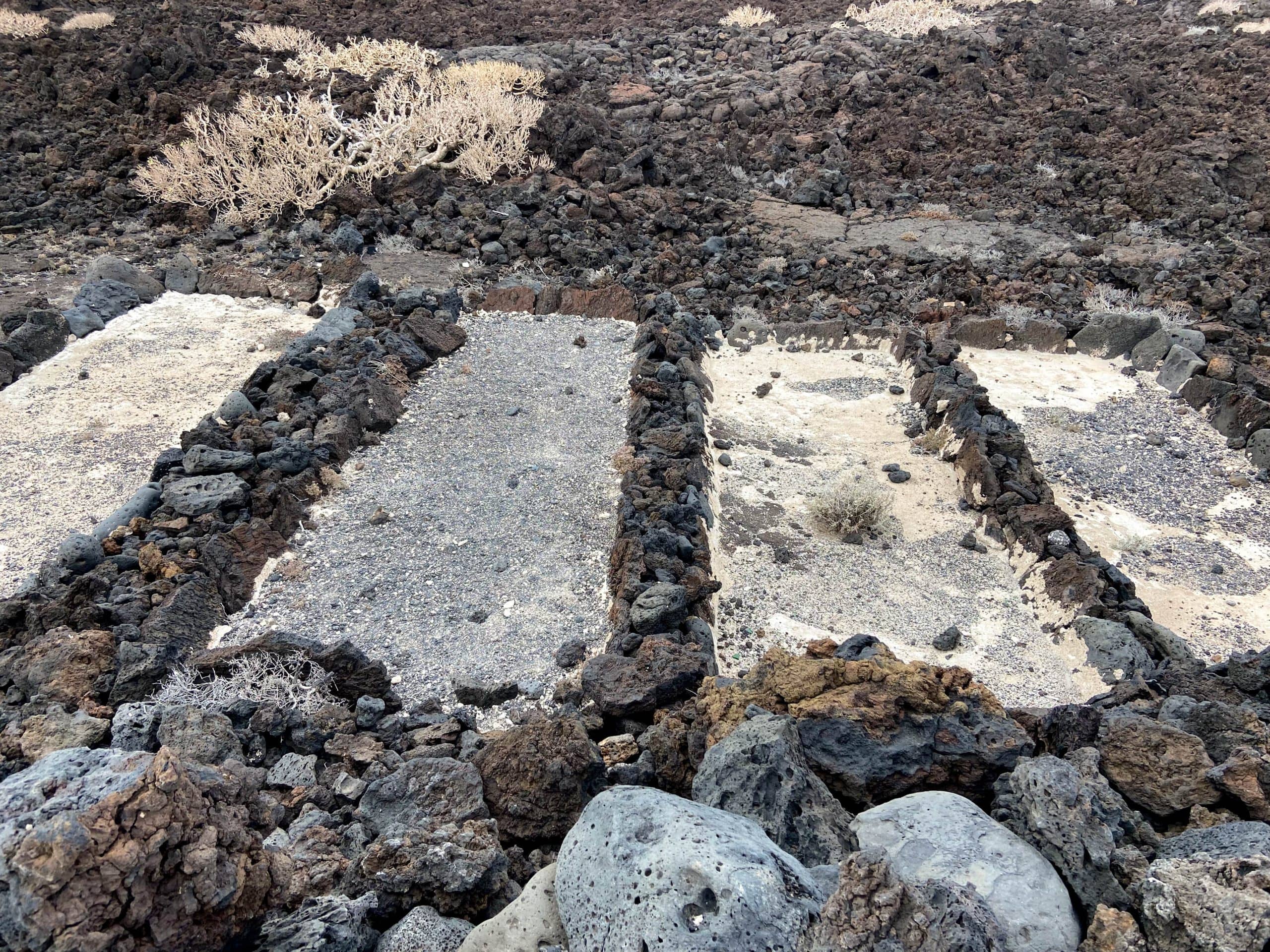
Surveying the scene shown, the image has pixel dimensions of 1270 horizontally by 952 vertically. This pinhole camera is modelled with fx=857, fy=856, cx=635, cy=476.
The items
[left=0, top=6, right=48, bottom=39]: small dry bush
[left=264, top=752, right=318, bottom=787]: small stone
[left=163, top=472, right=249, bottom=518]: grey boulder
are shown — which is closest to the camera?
[left=264, top=752, right=318, bottom=787]: small stone

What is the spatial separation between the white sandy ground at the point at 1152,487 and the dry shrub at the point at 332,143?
27.3 feet

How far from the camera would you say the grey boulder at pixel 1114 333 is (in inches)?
380

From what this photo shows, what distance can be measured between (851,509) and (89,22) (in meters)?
20.6

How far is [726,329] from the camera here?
10.2 m

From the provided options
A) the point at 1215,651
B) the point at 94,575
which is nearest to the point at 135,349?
the point at 94,575

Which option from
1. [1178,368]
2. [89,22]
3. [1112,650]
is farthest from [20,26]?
[1112,650]

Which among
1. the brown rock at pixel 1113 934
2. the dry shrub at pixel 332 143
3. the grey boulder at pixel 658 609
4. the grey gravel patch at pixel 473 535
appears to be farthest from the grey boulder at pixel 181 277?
the brown rock at pixel 1113 934

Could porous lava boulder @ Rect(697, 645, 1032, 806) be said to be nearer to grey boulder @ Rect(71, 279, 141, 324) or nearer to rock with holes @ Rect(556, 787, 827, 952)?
rock with holes @ Rect(556, 787, 827, 952)

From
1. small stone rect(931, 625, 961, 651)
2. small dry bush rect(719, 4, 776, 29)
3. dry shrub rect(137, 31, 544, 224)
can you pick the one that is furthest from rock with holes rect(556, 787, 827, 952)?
small dry bush rect(719, 4, 776, 29)

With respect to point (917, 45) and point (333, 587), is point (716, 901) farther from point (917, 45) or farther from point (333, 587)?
point (917, 45)

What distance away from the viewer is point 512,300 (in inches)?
401

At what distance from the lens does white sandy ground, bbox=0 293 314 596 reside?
625 cm

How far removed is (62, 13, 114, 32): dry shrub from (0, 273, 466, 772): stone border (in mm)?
15363

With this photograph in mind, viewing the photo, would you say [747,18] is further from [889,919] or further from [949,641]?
[889,919]
